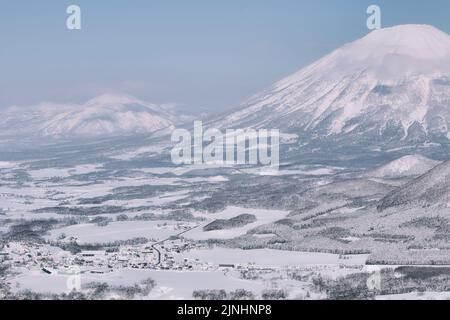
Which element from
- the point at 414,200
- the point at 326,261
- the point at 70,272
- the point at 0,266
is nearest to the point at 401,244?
the point at 326,261

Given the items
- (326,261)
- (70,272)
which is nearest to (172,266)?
(70,272)

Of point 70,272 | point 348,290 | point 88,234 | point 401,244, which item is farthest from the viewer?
point 88,234
